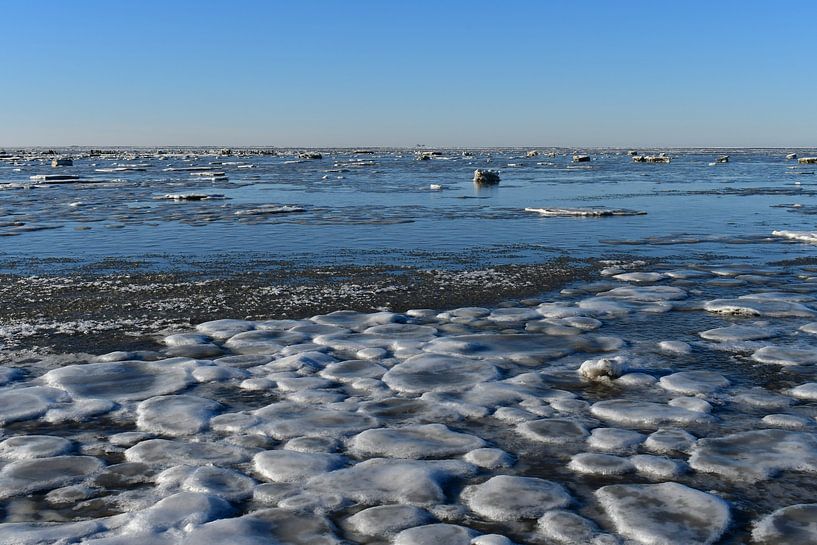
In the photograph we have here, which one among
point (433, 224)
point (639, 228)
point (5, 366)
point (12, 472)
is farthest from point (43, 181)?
point (12, 472)

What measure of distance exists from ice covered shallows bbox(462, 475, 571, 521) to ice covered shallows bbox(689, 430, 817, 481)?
96 cm

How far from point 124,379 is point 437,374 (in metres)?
2.50

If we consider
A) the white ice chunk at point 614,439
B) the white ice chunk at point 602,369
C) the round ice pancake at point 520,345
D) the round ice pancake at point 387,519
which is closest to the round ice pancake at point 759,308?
the round ice pancake at point 520,345

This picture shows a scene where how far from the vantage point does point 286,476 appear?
4.31 metres

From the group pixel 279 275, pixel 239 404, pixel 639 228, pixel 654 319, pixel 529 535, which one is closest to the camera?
pixel 529 535

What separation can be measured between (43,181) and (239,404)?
35.2 m

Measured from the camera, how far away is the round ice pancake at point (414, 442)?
183 inches

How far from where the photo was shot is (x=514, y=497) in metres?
4.00

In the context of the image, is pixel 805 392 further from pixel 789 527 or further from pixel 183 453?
pixel 183 453

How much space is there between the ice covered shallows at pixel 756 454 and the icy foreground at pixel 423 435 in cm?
2

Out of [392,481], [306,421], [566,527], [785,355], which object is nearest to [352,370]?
[306,421]

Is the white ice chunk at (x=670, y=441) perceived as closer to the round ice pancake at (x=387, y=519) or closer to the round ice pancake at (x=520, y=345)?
the round ice pancake at (x=387, y=519)

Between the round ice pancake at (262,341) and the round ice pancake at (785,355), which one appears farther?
the round ice pancake at (262,341)

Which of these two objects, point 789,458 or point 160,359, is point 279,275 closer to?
point 160,359
